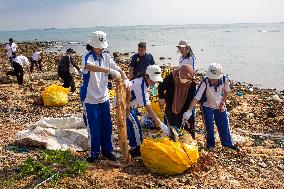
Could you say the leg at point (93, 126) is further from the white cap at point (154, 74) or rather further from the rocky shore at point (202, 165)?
the white cap at point (154, 74)

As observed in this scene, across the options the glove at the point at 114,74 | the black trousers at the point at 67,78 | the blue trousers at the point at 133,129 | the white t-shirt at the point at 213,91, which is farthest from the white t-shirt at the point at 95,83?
the black trousers at the point at 67,78

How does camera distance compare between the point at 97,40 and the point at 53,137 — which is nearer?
the point at 97,40

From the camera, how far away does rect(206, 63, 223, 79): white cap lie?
651 centimetres

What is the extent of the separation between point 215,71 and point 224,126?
108 cm

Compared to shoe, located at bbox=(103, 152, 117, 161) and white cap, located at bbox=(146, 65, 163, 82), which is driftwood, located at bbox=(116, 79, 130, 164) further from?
white cap, located at bbox=(146, 65, 163, 82)

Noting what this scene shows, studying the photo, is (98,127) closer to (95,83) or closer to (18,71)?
→ (95,83)

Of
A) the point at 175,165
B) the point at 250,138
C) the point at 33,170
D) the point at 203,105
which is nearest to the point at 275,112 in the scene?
the point at 250,138

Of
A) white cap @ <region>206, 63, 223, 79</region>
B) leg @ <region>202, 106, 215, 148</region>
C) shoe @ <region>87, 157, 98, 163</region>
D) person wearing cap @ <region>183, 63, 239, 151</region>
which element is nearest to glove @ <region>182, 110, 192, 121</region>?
person wearing cap @ <region>183, 63, 239, 151</region>

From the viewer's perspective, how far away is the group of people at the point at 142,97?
5766 millimetres

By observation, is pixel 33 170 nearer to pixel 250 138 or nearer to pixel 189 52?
pixel 189 52

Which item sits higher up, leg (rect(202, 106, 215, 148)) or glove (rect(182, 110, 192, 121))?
glove (rect(182, 110, 192, 121))

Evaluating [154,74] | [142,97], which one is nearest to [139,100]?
[142,97]

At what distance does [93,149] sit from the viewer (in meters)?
6.06

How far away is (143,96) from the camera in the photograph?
5.93m
